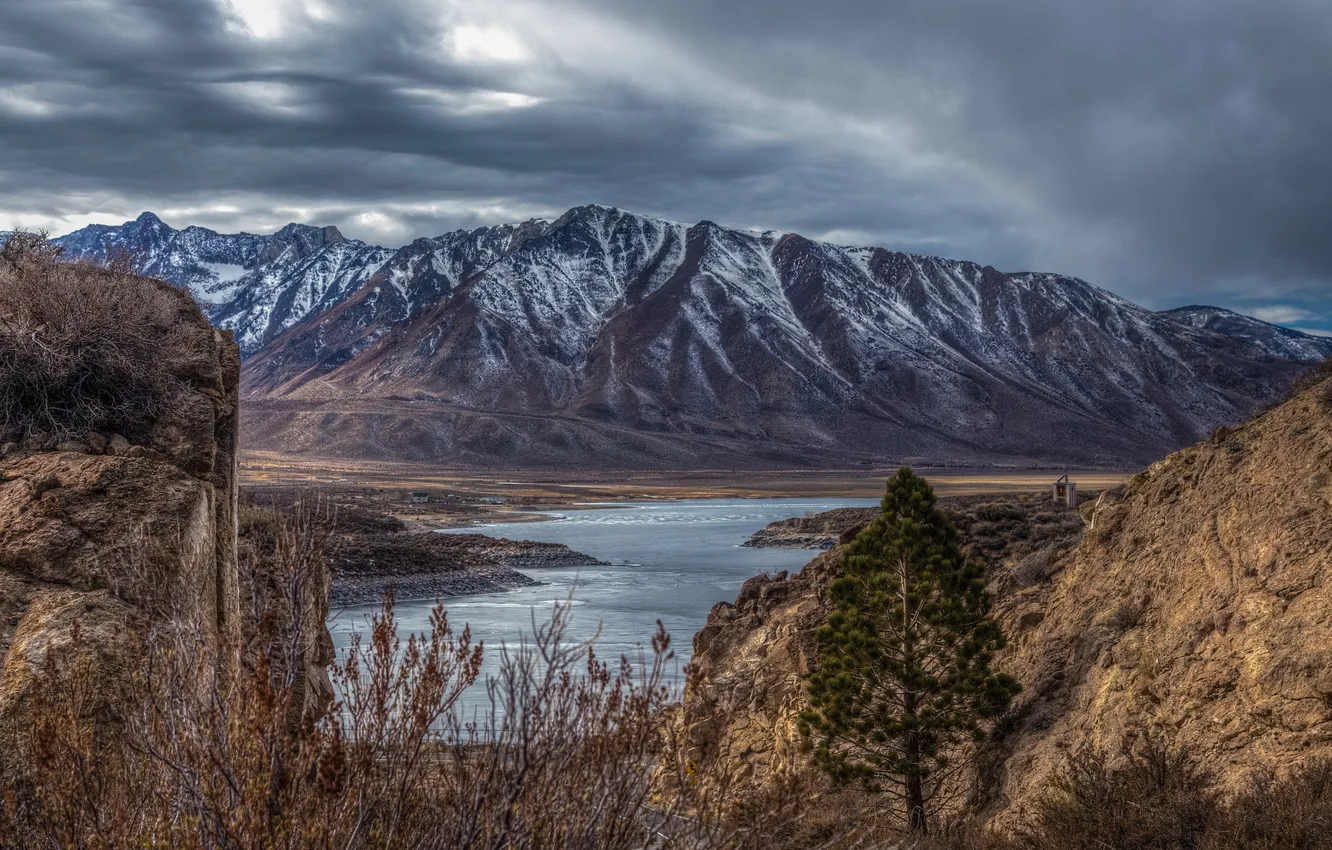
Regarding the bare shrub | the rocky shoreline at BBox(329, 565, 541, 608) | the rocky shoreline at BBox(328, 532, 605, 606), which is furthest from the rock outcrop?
the rocky shoreline at BBox(329, 565, 541, 608)

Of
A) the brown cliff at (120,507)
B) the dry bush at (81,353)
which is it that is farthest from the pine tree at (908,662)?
the dry bush at (81,353)

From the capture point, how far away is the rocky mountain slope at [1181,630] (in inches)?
423

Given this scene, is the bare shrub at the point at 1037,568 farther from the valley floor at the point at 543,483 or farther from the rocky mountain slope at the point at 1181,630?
the valley floor at the point at 543,483

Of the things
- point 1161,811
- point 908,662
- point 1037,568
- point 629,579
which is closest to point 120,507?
point 908,662

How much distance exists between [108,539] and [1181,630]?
10658mm

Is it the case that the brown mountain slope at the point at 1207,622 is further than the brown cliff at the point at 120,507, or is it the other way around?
the brown mountain slope at the point at 1207,622

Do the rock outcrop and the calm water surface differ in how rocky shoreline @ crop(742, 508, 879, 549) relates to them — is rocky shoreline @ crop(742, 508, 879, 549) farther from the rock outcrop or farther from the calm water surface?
the rock outcrop

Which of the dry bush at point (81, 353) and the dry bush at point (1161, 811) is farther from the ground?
the dry bush at point (81, 353)

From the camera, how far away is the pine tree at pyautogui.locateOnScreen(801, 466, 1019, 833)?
13758 millimetres

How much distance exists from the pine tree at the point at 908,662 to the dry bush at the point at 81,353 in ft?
27.6

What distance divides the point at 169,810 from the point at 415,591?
44.2 metres

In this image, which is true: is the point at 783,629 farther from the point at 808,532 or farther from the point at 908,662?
the point at 808,532

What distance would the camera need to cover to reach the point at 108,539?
9086 mm

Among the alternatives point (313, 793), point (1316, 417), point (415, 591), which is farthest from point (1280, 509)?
point (415, 591)
